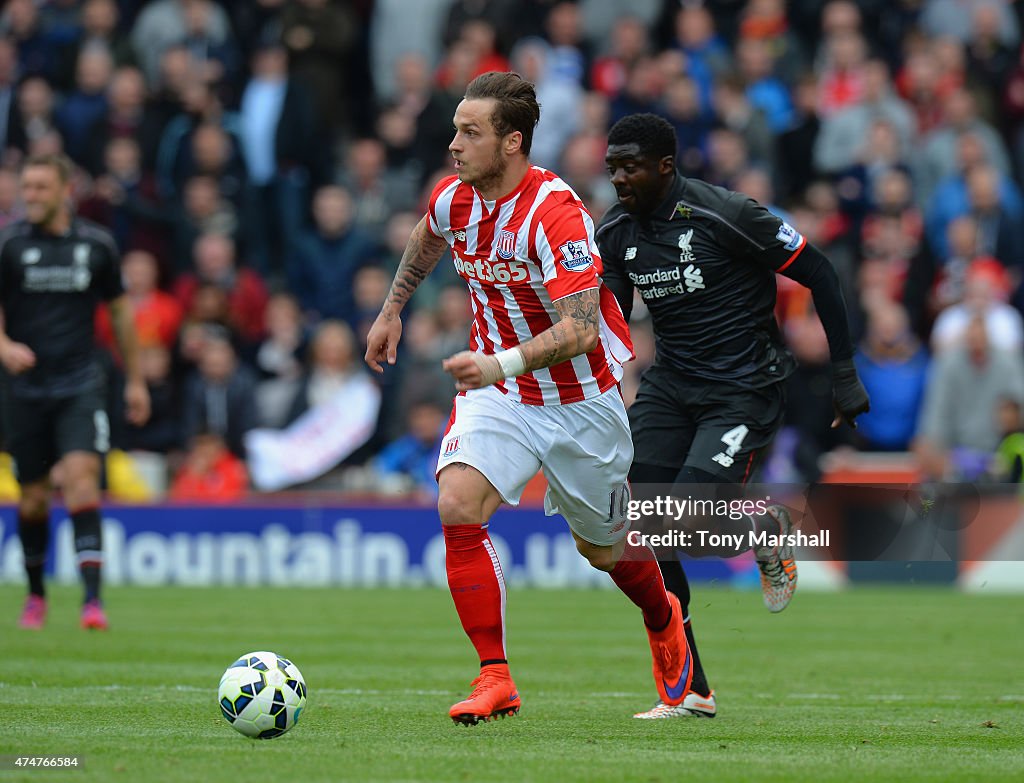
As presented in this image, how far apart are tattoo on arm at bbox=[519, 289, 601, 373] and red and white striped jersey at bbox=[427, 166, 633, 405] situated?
0.16ft

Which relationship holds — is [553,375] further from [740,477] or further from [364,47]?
[364,47]

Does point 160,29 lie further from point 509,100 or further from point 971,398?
point 509,100

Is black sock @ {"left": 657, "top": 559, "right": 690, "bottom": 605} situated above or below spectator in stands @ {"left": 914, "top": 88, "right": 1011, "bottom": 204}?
below

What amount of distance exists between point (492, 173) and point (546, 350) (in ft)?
2.79

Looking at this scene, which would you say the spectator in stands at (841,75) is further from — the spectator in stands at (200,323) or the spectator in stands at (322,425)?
the spectator in stands at (200,323)

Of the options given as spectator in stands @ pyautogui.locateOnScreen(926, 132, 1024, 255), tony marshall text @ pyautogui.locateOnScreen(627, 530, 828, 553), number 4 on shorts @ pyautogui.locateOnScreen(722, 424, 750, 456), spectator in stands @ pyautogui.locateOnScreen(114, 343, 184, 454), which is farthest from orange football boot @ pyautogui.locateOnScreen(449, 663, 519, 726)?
spectator in stands @ pyautogui.locateOnScreen(926, 132, 1024, 255)

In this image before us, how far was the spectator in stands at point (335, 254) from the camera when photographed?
1833cm

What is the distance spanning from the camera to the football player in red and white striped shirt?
6809mm

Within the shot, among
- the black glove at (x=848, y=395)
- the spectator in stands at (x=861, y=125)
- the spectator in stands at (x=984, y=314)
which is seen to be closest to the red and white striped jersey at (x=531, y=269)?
the black glove at (x=848, y=395)

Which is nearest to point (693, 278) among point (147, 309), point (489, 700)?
point (489, 700)

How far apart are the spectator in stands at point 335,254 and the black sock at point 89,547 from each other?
279 inches

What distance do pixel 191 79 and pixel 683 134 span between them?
5785mm

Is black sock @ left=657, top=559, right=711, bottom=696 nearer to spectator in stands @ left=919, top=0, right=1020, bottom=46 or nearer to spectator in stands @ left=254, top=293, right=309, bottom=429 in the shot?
spectator in stands @ left=254, top=293, right=309, bottom=429

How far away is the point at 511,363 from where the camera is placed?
6.40 meters
